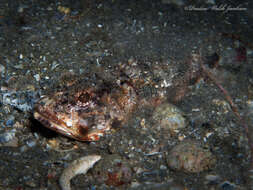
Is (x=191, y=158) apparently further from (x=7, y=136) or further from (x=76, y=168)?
(x=7, y=136)

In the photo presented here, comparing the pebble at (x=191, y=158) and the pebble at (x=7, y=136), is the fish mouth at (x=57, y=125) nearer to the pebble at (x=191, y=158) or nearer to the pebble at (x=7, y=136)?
the pebble at (x=7, y=136)

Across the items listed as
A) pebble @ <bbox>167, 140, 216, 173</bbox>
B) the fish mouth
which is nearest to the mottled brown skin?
the fish mouth

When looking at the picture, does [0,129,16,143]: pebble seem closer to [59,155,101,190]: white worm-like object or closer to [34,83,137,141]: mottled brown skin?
[34,83,137,141]: mottled brown skin

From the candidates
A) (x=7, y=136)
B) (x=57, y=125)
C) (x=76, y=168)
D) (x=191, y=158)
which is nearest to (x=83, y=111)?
(x=57, y=125)

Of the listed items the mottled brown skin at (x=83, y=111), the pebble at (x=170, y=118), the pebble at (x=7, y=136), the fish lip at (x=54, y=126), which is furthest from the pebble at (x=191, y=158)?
the pebble at (x=7, y=136)

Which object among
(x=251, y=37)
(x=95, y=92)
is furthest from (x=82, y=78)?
(x=251, y=37)
